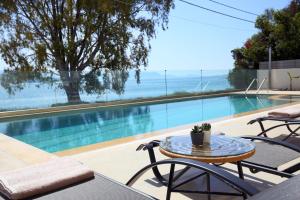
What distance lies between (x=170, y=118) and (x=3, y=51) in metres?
8.62

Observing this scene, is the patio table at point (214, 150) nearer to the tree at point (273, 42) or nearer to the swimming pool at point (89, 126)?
the swimming pool at point (89, 126)

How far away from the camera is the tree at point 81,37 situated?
13.7 metres

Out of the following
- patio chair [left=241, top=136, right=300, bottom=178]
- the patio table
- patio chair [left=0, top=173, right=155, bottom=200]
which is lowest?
patio chair [left=241, top=136, right=300, bottom=178]

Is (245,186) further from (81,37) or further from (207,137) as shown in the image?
(81,37)

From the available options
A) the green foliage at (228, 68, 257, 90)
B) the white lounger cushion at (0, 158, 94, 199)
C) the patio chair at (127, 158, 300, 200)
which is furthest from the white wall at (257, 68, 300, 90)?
the white lounger cushion at (0, 158, 94, 199)

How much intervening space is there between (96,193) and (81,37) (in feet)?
46.4

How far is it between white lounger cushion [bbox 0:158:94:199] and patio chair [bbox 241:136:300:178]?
1.32 meters

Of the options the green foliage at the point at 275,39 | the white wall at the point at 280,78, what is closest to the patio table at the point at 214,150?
the white wall at the point at 280,78

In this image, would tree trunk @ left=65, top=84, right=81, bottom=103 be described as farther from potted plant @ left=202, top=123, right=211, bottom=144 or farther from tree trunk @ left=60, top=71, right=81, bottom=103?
potted plant @ left=202, top=123, right=211, bottom=144

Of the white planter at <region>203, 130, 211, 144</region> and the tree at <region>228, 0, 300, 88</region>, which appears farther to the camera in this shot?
the tree at <region>228, 0, 300, 88</region>

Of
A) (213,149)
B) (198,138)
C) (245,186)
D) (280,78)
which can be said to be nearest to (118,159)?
(198,138)

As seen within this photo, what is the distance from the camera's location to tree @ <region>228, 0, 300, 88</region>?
17906mm

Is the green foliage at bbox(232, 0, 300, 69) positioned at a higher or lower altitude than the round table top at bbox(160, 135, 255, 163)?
higher

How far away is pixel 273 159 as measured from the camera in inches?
102
